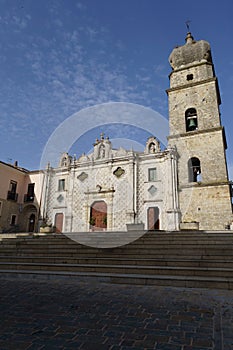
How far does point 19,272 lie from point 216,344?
20.6ft

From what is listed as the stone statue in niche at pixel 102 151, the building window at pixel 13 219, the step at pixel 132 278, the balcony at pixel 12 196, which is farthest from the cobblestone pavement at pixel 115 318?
the balcony at pixel 12 196

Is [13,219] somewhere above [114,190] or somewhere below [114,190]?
below

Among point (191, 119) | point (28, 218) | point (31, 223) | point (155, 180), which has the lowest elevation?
point (31, 223)

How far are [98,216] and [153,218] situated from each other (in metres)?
5.36

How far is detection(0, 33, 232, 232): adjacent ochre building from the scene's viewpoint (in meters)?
18.0

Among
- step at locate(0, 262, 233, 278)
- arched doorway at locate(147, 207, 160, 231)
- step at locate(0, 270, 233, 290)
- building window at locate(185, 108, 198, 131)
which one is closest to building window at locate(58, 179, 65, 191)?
arched doorway at locate(147, 207, 160, 231)

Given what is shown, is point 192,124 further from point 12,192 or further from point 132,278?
point 12,192

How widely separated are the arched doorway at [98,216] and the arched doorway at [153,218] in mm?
4161

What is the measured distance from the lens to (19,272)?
7.34 metres

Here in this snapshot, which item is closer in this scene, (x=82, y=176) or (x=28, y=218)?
(x=82, y=176)

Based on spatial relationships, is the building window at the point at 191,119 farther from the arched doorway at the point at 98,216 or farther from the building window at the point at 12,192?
the building window at the point at 12,192

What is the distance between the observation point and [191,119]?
66.9 feet

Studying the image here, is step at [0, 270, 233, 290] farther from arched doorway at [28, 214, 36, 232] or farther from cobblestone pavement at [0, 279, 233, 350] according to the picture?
arched doorway at [28, 214, 36, 232]

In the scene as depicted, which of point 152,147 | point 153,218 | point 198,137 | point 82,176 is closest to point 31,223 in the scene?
point 82,176
